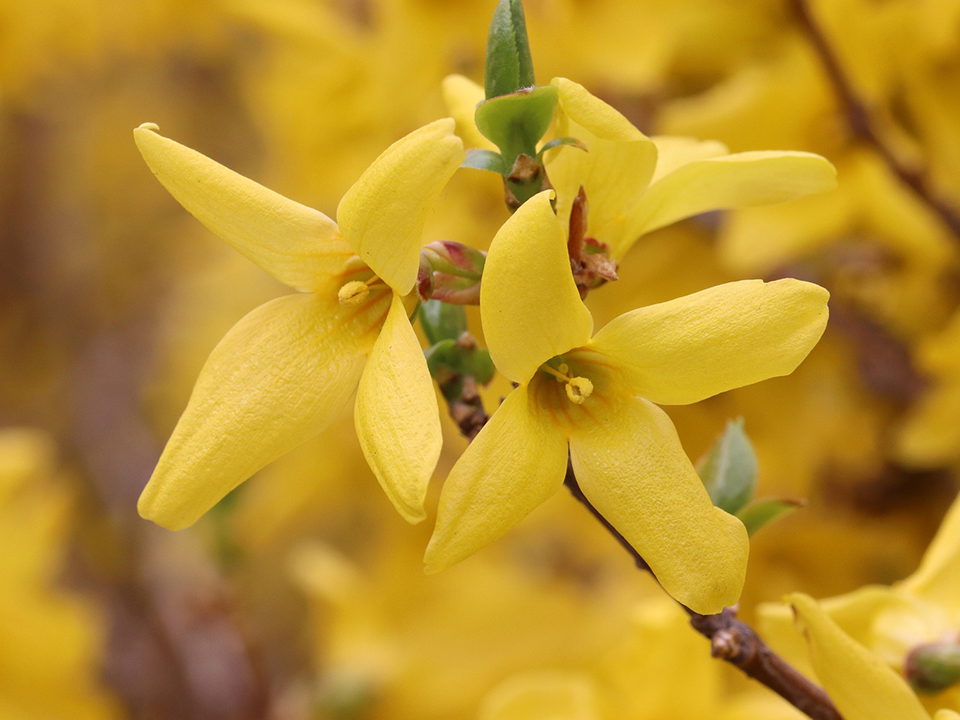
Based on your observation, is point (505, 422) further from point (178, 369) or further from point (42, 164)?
point (42, 164)

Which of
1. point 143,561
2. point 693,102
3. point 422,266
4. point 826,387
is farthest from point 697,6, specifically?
point 143,561

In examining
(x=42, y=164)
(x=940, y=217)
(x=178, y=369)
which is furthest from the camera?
(x=42, y=164)

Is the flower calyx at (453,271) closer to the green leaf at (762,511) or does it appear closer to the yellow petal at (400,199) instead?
the yellow petal at (400,199)

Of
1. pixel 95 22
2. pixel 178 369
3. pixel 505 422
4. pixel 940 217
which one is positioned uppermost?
pixel 95 22

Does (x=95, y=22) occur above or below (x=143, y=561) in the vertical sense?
above

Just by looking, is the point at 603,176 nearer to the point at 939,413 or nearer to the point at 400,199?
the point at 400,199

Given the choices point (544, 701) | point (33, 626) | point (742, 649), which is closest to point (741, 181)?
point (742, 649)
